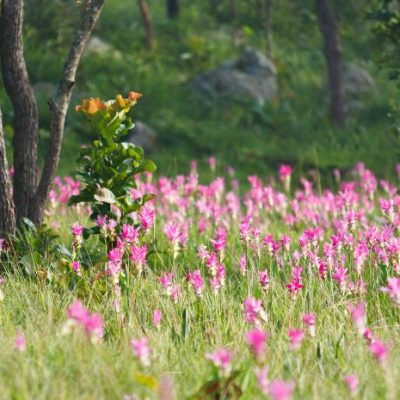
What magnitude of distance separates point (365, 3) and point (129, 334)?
1647cm

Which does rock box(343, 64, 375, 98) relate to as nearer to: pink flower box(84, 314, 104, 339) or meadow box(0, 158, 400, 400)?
meadow box(0, 158, 400, 400)

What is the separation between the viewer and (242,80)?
18.4 meters

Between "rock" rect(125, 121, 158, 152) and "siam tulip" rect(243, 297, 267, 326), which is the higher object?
"siam tulip" rect(243, 297, 267, 326)

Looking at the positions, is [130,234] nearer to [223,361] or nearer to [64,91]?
[64,91]

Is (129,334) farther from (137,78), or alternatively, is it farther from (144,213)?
(137,78)

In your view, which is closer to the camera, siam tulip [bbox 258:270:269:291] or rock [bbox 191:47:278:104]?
siam tulip [bbox 258:270:269:291]

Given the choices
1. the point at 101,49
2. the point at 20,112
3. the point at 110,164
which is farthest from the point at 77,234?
the point at 101,49

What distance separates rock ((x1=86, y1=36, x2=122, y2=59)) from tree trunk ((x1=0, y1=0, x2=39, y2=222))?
12909mm

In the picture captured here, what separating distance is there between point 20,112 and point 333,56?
11.7 m

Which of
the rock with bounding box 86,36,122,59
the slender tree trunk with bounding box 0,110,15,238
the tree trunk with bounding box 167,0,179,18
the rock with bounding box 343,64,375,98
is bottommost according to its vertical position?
the rock with bounding box 343,64,375,98

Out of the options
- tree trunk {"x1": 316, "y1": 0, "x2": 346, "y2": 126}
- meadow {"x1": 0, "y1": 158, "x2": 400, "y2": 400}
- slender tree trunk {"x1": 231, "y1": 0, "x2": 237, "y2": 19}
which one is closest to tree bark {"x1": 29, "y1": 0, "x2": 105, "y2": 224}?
meadow {"x1": 0, "y1": 158, "x2": 400, "y2": 400}

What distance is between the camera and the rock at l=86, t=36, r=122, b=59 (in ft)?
63.8

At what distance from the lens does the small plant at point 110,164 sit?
585 cm

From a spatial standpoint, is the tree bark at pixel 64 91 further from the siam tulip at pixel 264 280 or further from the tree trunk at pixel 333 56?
the tree trunk at pixel 333 56
